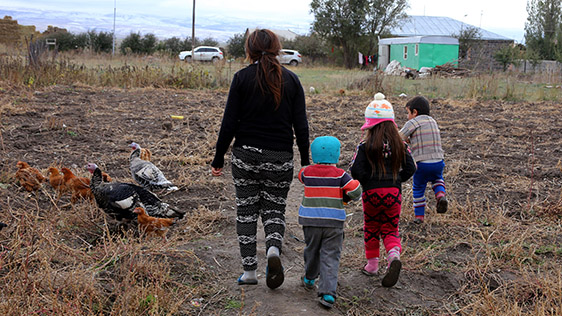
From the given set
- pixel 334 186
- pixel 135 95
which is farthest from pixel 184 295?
pixel 135 95

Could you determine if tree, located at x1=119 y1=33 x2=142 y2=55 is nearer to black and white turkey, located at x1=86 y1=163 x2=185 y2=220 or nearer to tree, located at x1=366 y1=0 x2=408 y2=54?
tree, located at x1=366 y1=0 x2=408 y2=54

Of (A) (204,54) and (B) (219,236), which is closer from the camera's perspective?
(B) (219,236)

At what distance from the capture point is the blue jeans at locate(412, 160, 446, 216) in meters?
4.62

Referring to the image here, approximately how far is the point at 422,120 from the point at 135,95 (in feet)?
33.3

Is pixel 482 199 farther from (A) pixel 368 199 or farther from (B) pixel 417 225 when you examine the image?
(A) pixel 368 199

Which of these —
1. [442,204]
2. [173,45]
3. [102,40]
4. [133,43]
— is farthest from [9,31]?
[442,204]

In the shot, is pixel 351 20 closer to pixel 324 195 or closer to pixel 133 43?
pixel 133 43

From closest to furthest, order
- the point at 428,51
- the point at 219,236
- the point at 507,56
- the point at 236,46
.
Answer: the point at 219,236
the point at 428,51
the point at 507,56
the point at 236,46

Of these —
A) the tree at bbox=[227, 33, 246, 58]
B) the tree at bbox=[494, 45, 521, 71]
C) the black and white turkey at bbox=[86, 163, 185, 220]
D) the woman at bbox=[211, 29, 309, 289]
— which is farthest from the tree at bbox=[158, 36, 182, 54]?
the woman at bbox=[211, 29, 309, 289]

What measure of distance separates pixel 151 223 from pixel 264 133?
159 centimetres

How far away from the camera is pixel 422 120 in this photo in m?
4.63

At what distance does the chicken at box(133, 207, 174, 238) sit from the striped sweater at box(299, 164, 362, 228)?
153 centimetres

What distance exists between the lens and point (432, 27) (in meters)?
47.6

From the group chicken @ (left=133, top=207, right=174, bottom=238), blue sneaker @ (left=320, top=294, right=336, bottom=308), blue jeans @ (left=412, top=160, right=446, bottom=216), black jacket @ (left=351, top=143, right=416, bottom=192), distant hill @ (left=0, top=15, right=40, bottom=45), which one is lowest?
blue sneaker @ (left=320, top=294, right=336, bottom=308)
